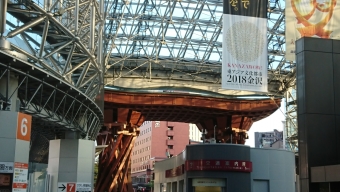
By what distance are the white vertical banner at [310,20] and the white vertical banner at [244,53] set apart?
2492mm

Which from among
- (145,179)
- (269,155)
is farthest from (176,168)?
(145,179)

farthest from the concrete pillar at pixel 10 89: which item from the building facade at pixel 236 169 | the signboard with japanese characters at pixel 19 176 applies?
the building facade at pixel 236 169

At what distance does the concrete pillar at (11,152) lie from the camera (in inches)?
667

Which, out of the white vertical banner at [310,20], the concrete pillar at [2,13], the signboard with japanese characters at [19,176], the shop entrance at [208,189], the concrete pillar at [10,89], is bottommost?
the shop entrance at [208,189]

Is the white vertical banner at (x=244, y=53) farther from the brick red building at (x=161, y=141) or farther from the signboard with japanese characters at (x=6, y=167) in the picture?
the brick red building at (x=161, y=141)

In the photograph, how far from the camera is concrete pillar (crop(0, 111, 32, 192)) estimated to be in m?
16.9

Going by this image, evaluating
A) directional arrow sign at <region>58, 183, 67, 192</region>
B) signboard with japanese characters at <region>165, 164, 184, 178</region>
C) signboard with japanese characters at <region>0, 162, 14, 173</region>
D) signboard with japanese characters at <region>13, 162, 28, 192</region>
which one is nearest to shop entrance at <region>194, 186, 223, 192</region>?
signboard with japanese characters at <region>165, 164, 184, 178</region>

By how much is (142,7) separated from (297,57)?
28.5 metres

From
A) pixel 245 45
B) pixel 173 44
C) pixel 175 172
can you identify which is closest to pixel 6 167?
pixel 245 45

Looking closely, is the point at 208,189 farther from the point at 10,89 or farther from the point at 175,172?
the point at 10,89

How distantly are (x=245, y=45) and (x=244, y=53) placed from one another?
43 centimetres

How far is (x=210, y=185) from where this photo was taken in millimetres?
30281

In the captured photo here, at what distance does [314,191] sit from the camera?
55.2 ft

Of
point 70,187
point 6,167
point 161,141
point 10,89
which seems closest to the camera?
point 6,167
